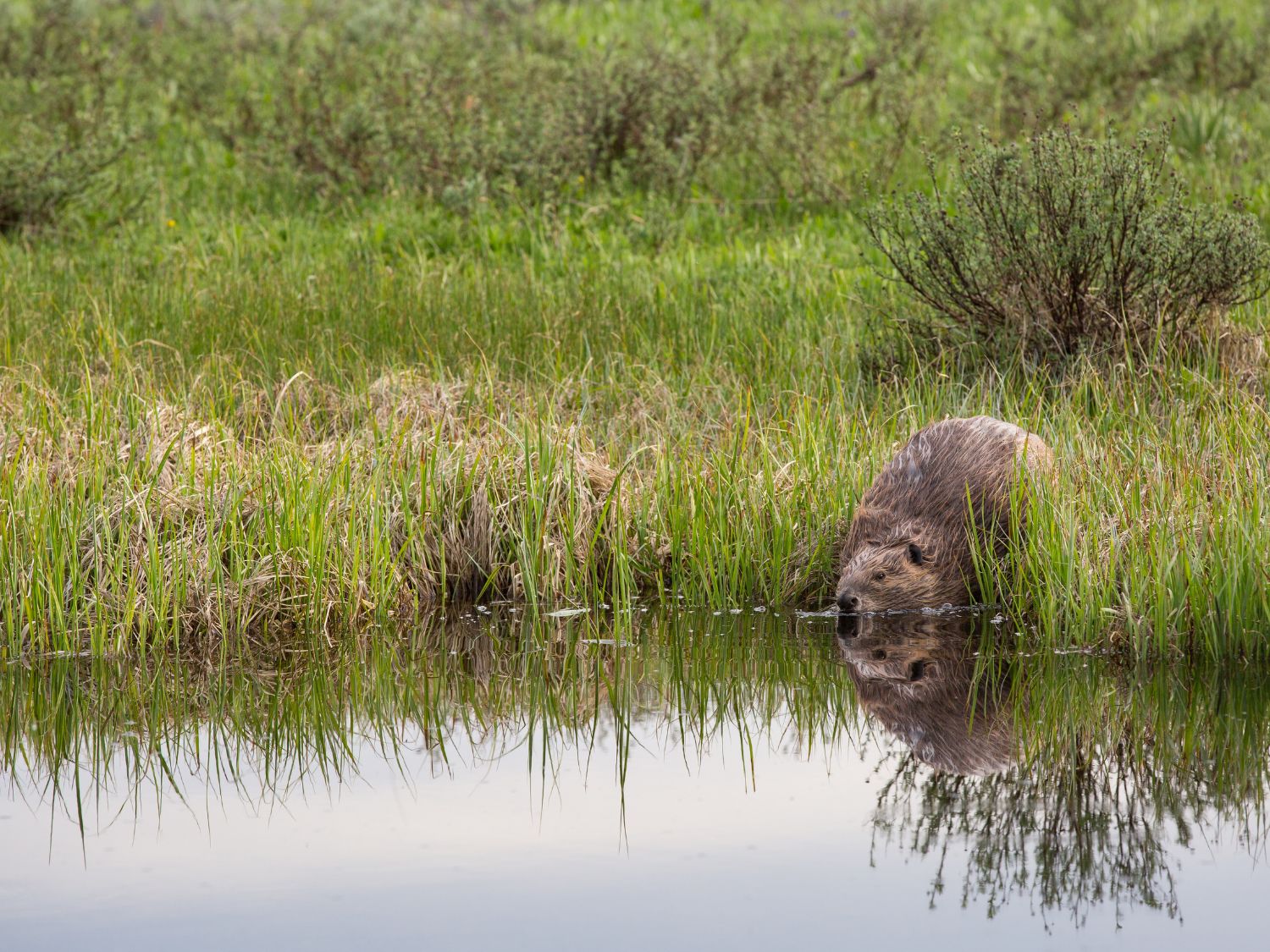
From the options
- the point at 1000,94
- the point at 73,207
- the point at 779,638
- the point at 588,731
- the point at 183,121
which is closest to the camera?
the point at 588,731

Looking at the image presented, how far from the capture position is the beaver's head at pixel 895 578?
18.5ft

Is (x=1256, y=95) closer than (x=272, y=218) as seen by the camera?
No

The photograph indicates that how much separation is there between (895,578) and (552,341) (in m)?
2.91

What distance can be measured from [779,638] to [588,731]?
1136mm

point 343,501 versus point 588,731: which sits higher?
point 343,501

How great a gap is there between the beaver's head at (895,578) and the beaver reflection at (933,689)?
0.07m

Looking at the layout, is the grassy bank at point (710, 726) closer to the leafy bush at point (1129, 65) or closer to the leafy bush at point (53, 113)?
the leafy bush at point (53, 113)

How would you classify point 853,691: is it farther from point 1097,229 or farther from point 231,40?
point 231,40

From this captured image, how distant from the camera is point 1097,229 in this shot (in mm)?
7164

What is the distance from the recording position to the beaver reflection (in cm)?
439

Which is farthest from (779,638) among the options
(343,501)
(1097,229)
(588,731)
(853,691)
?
(1097,229)

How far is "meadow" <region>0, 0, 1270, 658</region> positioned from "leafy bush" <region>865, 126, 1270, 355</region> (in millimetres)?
137

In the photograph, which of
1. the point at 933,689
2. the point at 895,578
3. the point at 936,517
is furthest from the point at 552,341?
the point at 933,689

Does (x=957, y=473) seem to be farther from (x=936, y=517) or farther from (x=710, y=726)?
(x=710, y=726)
